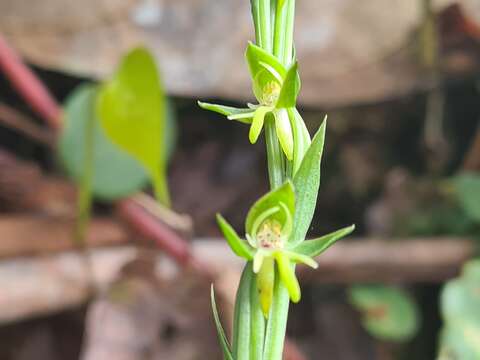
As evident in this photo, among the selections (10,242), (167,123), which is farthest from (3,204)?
(167,123)

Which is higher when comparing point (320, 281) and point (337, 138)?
point (337, 138)

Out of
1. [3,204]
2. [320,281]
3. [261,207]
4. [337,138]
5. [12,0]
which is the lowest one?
[261,207]

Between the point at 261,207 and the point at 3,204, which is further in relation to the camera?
the point at 3,204

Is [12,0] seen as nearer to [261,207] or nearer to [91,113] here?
[91,113]

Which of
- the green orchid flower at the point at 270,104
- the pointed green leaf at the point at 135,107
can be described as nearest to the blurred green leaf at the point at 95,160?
the pointed green leaf at the point at 135,107

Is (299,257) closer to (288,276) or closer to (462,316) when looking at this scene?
(288,276)

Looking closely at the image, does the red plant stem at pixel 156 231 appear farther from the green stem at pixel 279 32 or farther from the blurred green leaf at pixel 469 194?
the green stem at pixel 279 32

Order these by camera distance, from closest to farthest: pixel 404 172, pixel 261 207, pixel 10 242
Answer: pixel 261 207 → pixel 10 242 → pixel 404 172

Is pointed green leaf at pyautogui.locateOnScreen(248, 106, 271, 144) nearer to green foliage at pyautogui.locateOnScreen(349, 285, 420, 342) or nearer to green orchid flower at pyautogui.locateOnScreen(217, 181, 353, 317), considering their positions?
green orchid flower at pyautogui.locateOnScreen(217, 181, 353, 317)
